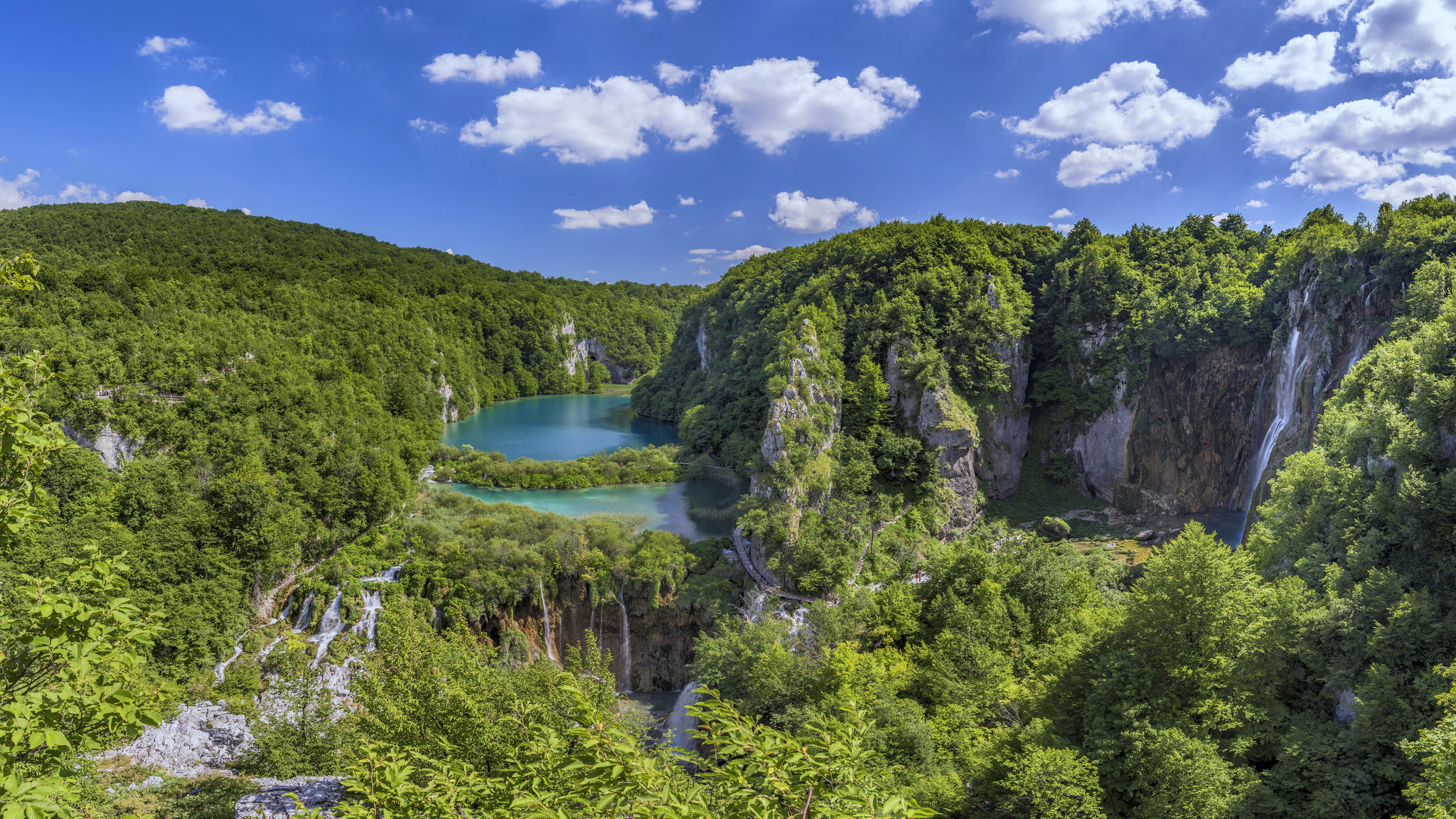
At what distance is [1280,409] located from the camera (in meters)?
32.3

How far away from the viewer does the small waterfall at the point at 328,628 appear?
2495 centimetres

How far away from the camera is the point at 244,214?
84.7 m

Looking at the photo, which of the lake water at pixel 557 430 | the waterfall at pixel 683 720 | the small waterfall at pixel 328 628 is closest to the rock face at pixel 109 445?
the small waterfall at pixel 328 628

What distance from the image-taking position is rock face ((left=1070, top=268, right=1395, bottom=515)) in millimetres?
30531

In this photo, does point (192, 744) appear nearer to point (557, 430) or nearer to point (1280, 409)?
point (1280, 409)

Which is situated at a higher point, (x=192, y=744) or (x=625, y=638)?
(x=192, y=744)

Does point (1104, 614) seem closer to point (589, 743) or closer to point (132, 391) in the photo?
point (589, 743)

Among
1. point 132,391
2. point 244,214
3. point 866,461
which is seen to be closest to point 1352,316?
point 866,461

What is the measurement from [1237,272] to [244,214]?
10628 centimetres

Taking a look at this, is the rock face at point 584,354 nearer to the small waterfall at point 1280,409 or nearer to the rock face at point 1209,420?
the rock face at point 1209,420

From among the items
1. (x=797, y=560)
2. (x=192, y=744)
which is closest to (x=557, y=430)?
(x=797, y=560)

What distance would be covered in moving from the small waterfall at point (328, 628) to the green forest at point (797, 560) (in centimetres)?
15

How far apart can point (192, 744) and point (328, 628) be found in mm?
8697

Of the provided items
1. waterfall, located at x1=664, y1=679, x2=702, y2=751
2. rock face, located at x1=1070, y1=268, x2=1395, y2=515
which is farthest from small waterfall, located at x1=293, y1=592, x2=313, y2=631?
rock face, located at x1=1070, y1=268, x2=1395, y2=515
